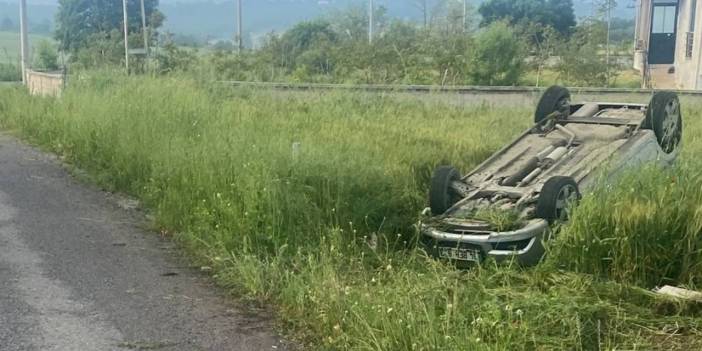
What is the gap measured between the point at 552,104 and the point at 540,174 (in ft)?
6.19

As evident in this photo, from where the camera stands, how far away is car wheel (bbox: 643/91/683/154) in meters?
7.04

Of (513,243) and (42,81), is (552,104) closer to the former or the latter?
(513,243)

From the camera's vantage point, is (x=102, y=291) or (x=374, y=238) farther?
(x=374, y=238)

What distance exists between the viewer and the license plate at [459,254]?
17.2ft

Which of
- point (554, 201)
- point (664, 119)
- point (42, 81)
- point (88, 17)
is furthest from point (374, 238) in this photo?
point (88, 17)

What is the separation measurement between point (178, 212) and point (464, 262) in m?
2.69

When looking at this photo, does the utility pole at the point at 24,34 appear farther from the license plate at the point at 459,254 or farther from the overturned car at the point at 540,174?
the license plate at the point at 459,254

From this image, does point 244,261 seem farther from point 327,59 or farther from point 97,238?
point 327,59

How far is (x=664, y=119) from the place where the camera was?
7.15m

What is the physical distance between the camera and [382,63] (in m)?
24.6

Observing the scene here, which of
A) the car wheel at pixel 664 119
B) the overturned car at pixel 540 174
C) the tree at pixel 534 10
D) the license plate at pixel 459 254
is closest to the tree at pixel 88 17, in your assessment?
the tree at pixel 534 10

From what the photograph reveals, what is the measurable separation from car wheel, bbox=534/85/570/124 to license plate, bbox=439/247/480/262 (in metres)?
3.03

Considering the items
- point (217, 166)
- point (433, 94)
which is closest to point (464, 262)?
point (217, 166)

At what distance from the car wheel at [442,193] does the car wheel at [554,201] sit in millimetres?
884
